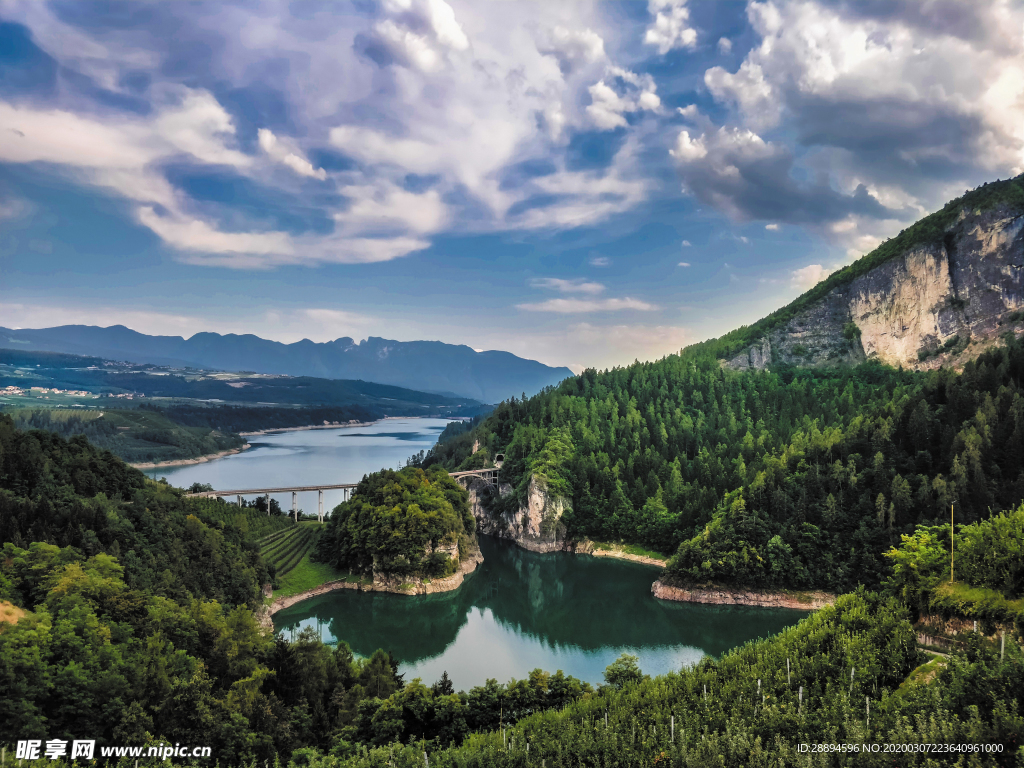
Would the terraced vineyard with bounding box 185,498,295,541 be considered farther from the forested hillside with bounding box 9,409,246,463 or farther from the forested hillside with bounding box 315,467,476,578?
the forested hillside with bounding box 9,409,246,463

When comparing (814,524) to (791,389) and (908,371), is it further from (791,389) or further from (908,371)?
(908,371)

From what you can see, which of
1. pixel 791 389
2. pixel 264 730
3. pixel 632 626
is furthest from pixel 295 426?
pixel 264 730

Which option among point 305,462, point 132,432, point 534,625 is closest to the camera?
point 534,625

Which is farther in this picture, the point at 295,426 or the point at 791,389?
the point at 295,426

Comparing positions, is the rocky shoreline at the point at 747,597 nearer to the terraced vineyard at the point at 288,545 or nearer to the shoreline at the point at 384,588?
the shoreline at the point at 384,588

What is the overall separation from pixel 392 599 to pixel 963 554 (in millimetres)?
31921

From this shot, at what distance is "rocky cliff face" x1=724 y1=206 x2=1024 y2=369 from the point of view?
77.6 metres

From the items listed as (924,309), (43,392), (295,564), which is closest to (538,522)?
(295,564)

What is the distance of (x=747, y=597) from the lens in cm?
4006

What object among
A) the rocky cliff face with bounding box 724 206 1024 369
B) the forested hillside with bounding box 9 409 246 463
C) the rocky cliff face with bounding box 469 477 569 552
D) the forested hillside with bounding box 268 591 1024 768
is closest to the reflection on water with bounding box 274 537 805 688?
the rocky cliff face with bounding box 469 477 569 552

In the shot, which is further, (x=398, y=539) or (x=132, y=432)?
(x=132, y=432)

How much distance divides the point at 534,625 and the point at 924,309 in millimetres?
74333

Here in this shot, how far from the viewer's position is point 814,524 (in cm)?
4216

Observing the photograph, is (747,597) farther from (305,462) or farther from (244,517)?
(305,462)
